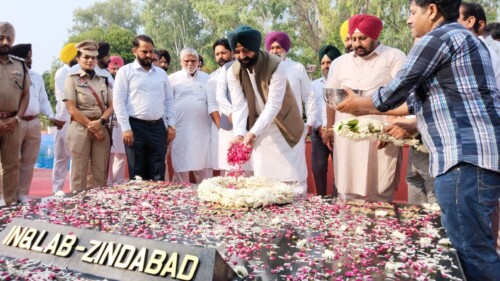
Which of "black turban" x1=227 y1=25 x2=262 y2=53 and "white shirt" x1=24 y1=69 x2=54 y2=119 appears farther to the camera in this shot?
"white shirt" x1=24 y1=69 x2=54 y2=119

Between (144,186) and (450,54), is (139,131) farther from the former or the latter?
(450,54)

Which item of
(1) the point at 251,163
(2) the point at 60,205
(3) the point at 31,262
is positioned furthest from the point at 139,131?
(3) the point at 31,262

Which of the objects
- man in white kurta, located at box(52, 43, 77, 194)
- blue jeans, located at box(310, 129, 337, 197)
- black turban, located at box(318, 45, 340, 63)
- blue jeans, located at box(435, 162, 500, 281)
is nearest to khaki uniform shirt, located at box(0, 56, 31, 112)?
man in white kurta, located at box(52, 43, 77, 194)

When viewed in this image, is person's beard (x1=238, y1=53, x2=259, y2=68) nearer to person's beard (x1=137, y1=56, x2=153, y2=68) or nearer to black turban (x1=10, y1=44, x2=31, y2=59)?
person's beard (x1=137, y1=56, x2=153, y2=68)

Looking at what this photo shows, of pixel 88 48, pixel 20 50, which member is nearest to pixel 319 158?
pixel 88 48

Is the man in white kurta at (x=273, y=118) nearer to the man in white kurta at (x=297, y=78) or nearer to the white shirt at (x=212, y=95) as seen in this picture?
the man in white kurta at (x=297, y=78)

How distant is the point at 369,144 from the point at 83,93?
300cm

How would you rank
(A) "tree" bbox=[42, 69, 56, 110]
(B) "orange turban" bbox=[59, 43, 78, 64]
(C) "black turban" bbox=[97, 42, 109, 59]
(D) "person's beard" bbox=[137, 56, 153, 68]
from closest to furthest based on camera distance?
(D) "person's beard" bbox=[137, 56, 153, 68]
(C) "black turban" bbox=[97, 42, 109, 59]
(B) "orange turban" bbox=[59, 43, 78, 64]
(A) "tree" bbox=[42, 69, 56, 110]

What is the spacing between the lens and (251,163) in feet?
14.4

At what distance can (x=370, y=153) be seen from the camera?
3.86 meters

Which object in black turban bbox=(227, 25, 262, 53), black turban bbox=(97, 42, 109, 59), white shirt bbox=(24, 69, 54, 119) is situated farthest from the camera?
black turban bbox=(97, 42, 109, 59)

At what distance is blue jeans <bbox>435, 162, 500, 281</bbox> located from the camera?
6.75 ft

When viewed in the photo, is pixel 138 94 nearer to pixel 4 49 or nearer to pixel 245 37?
pixel 4 49

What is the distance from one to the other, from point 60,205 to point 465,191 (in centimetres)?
227
